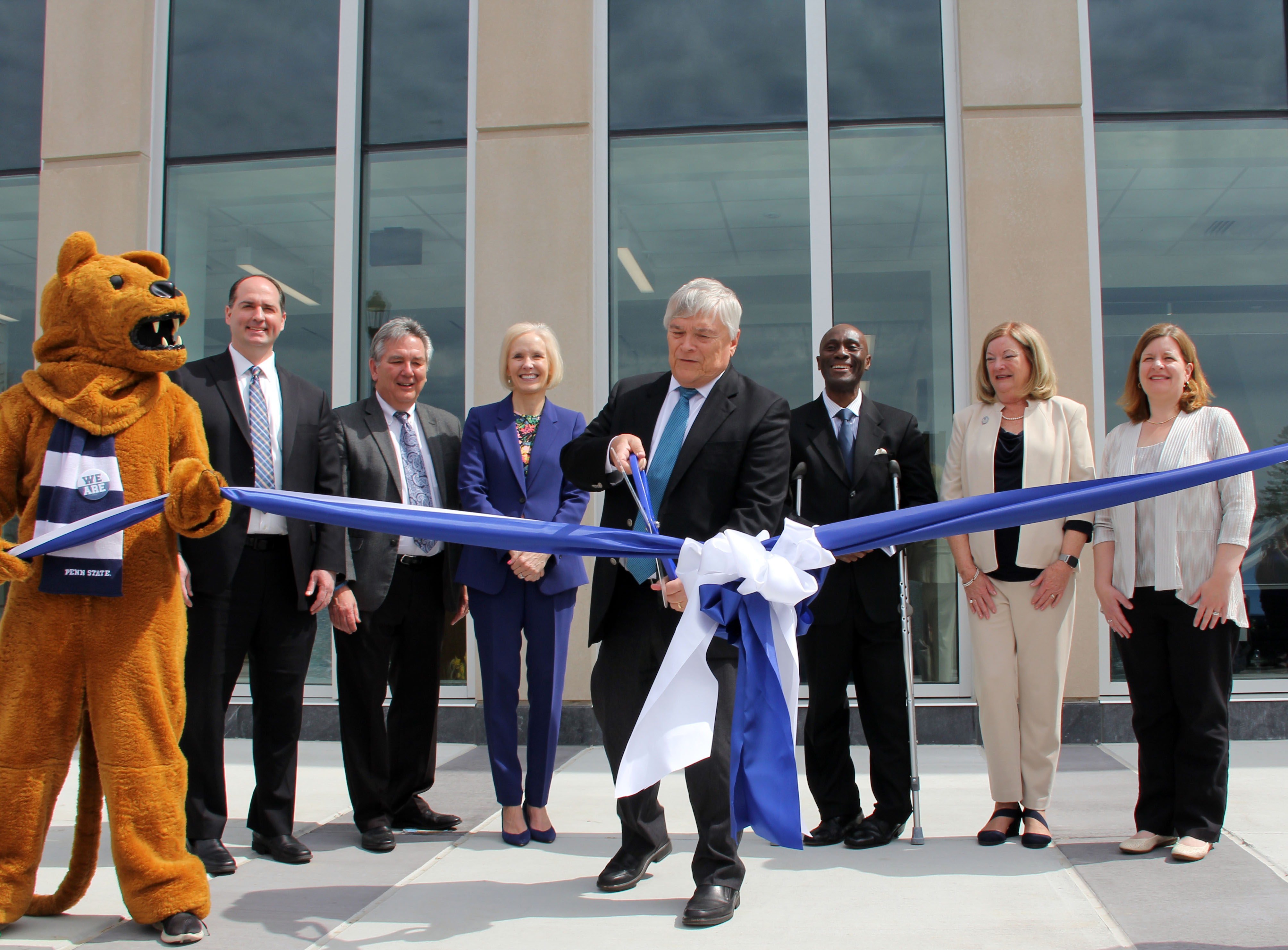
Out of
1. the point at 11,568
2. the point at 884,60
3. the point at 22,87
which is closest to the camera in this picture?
the point at 11,568

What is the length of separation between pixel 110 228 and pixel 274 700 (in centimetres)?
437

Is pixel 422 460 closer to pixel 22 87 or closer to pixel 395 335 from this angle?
pixel 395 335

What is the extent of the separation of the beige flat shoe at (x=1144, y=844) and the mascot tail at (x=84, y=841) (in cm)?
338

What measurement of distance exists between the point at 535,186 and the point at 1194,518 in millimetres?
4194

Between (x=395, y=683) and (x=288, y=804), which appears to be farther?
(x=395, y=683)

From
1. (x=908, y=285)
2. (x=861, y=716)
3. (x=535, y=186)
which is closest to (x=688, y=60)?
(x=535, y=186)

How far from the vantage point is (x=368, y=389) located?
652 centimetres

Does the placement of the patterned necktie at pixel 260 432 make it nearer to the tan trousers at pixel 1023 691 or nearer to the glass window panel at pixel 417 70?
the tan trousers at pixel 1023 691

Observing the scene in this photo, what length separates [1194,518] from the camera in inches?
142

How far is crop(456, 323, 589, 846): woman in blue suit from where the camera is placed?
393cm

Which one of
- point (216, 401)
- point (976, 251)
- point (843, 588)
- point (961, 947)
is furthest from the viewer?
point (976, 251)

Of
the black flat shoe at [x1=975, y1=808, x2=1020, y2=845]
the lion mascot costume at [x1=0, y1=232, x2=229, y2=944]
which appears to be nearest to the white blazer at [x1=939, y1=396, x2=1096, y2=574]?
the black flat shoe at [x1=975, y1=808, x2=1020, y2=845]

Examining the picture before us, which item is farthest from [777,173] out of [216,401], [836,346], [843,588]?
[216,401]

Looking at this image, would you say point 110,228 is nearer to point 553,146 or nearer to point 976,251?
point 553,146
